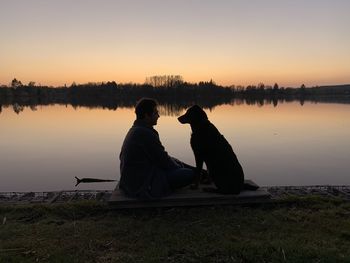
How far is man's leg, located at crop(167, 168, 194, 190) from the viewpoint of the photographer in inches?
233

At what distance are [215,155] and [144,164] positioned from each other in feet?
3.67

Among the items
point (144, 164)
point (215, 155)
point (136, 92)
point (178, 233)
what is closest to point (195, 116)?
point (215, 155)

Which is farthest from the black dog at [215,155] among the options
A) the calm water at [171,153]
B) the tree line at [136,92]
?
the tree line at [136,92]

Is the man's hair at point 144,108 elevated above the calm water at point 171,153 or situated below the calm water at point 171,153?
above

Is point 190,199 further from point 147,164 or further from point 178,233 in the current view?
point 178,233

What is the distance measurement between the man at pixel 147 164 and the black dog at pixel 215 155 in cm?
39

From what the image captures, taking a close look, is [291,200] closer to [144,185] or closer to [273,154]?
[144,185]

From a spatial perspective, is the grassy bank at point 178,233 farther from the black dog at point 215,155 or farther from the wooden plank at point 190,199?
the black dog at point 215,155

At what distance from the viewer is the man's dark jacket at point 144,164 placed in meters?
5.72

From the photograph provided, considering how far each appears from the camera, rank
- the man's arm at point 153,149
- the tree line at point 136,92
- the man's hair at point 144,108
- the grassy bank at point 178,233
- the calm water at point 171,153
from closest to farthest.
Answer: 1. the grassy bank at point 178,233
2. the man's arm at point 153,149
3. the man's hair at point 144,108
4. the calm water at point 171,153
5. the tree line at point 136,92

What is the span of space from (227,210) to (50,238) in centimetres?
255

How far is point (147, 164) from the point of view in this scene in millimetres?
5785

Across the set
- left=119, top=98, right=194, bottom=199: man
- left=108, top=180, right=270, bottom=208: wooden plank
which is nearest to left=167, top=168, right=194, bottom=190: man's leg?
left=119, top=98, right=194, bottom=199: man

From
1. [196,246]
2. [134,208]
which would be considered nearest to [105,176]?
[134,208]
